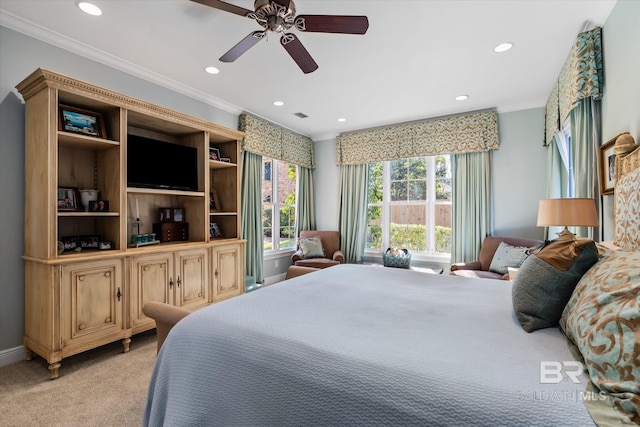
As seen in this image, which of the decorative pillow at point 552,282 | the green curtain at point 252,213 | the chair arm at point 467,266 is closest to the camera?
the decorative pillow at point 552,282

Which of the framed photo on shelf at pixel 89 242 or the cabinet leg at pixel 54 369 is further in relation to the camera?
the framed photo on shelf at pixel 89 242

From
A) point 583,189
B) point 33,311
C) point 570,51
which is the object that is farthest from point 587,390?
point 33,311

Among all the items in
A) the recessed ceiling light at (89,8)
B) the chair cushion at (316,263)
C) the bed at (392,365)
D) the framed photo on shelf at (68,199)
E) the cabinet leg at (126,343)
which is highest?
the recessed ceiling light at (89,8)

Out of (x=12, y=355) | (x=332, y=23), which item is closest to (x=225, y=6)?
(x=332, y=23)

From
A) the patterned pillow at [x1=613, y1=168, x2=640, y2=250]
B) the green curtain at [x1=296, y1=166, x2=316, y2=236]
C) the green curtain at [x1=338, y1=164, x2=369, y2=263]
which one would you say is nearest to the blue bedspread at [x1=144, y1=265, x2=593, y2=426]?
the patterned pillow at [x1=613, y1=168, x2=640, y2=250]

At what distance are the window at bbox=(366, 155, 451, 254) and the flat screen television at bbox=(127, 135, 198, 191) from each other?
310 cm

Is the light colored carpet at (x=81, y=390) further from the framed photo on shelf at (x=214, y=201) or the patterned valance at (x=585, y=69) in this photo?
the patterned valance at (x=585, y=69)

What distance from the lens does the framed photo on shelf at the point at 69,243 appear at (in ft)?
8.43

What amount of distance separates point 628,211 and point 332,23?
201cm

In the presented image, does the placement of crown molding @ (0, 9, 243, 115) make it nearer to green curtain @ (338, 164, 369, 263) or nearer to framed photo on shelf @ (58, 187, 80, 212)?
framed photo on shelf @ (58, 187, 80, 212)

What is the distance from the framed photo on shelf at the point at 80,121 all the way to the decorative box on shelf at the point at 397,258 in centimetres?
388

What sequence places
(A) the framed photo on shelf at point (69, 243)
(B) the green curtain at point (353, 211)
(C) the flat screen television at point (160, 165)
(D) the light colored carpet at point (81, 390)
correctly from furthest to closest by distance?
(B) the green curtain at point (353, 211) → (C) the flat screen television at point (160, 165) → (A) the framed photo on shelf at point (69, 243) → (D) the light colored carpet at point (81, 390)

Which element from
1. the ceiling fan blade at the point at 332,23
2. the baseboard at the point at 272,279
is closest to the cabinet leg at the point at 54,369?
the baseboard at the point at 272,279

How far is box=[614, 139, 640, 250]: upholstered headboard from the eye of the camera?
4.85 ft
